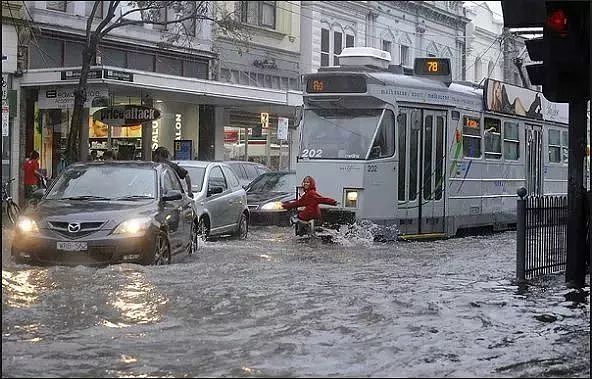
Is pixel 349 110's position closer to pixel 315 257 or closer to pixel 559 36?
pixel 315 257

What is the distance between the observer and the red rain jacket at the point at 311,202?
1628 centimetres

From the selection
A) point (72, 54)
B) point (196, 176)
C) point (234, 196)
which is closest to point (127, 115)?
point (72, 54)

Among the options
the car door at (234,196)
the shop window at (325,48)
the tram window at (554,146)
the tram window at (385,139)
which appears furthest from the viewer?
the shop window at (325,48)

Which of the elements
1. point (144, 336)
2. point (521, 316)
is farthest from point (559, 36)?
point (144, 336)

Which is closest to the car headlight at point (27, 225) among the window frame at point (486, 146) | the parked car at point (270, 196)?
the parked car at point (270, 196)

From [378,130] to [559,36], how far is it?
645 centimetres

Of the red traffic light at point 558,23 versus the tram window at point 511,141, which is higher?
the red traffic light at point 558,23

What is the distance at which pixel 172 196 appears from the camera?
12664mm

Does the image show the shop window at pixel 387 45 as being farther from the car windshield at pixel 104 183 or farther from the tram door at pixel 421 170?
the car windshield at pixel 104 183

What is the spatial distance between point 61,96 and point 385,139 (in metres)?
11.4

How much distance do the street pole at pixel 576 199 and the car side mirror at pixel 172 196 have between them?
17.6 feet

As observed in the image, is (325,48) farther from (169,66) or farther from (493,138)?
(493,138)

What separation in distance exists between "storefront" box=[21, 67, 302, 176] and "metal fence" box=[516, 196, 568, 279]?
13794 mm

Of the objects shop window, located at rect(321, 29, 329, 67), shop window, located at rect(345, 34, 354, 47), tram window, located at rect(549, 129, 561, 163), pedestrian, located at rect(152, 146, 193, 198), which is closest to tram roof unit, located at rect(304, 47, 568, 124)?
pedestrian, located at rect(152, 146, 193, 198)
